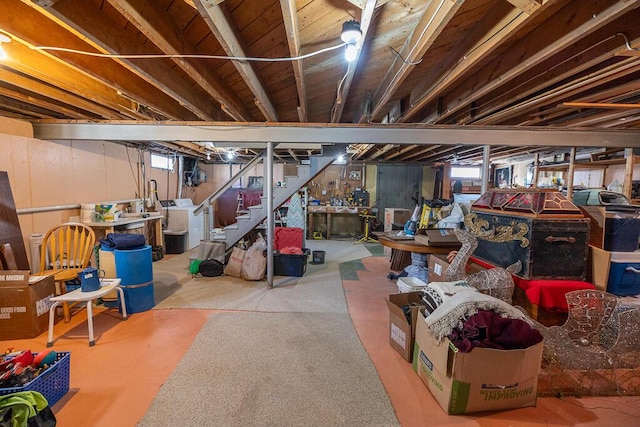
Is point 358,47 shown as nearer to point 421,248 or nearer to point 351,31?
point 351,31

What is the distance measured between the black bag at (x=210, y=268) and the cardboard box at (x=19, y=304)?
1823 millimetres

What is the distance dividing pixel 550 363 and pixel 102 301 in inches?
170

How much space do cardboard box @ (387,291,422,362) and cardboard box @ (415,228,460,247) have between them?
1.01 meters

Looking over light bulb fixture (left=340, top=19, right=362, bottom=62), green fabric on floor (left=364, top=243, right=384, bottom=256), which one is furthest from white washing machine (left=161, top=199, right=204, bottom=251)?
light bulb fixture (left=340, top=19, right=362, bottom=62)

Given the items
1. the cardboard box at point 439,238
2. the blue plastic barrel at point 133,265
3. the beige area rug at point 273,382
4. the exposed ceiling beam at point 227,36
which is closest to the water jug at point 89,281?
the blue plastic barrel at point 133,265

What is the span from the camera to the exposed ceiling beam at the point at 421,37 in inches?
57.0

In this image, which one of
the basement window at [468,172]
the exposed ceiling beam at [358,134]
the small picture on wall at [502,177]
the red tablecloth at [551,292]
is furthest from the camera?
the basement window at [468,172]

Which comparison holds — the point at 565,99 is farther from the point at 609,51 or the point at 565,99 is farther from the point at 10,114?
the point at 10,114

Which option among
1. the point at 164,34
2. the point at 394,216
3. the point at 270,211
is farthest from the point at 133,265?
the point at 394,216

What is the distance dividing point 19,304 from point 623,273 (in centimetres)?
494

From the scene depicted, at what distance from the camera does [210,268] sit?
405 centimetres

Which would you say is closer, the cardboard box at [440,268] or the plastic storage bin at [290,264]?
the cardboard box at [440,268]

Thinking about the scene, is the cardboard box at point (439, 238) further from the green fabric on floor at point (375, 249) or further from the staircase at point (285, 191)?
the green fabric on floor at point (375, 249)

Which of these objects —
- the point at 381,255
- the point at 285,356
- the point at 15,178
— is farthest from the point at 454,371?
the point at 15,178
